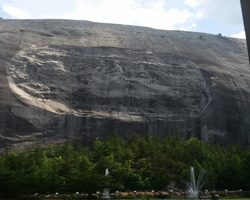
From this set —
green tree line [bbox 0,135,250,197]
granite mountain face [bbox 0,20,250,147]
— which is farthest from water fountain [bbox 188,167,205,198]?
granite mountain face [bbox 0,20,250,147]

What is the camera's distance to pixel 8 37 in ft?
202

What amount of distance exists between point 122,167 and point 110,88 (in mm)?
19696

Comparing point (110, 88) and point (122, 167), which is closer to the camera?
point (122, 167)

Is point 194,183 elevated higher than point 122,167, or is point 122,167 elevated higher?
point 122,167

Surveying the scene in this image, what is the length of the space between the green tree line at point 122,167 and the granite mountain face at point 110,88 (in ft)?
18.1

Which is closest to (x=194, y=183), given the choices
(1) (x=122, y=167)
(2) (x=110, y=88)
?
(1) (x=122, y=167)

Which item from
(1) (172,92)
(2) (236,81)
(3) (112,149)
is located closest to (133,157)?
(3) (112,149)

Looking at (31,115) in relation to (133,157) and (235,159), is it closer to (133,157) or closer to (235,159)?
(133,157)

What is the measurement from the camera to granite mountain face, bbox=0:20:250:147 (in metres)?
51.4

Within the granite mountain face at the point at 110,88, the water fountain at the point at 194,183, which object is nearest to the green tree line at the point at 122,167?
the water fountain at the point at 194,183

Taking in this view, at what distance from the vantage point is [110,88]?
2249 inches

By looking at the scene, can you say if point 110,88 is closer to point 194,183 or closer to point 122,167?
point 122,167

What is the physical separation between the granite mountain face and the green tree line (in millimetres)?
5518

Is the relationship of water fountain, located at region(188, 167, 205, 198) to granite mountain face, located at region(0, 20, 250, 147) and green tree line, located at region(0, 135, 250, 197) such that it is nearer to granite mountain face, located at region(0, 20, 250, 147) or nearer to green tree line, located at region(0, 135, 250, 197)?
green tree line, located at region(0, 135, 250, 197)
